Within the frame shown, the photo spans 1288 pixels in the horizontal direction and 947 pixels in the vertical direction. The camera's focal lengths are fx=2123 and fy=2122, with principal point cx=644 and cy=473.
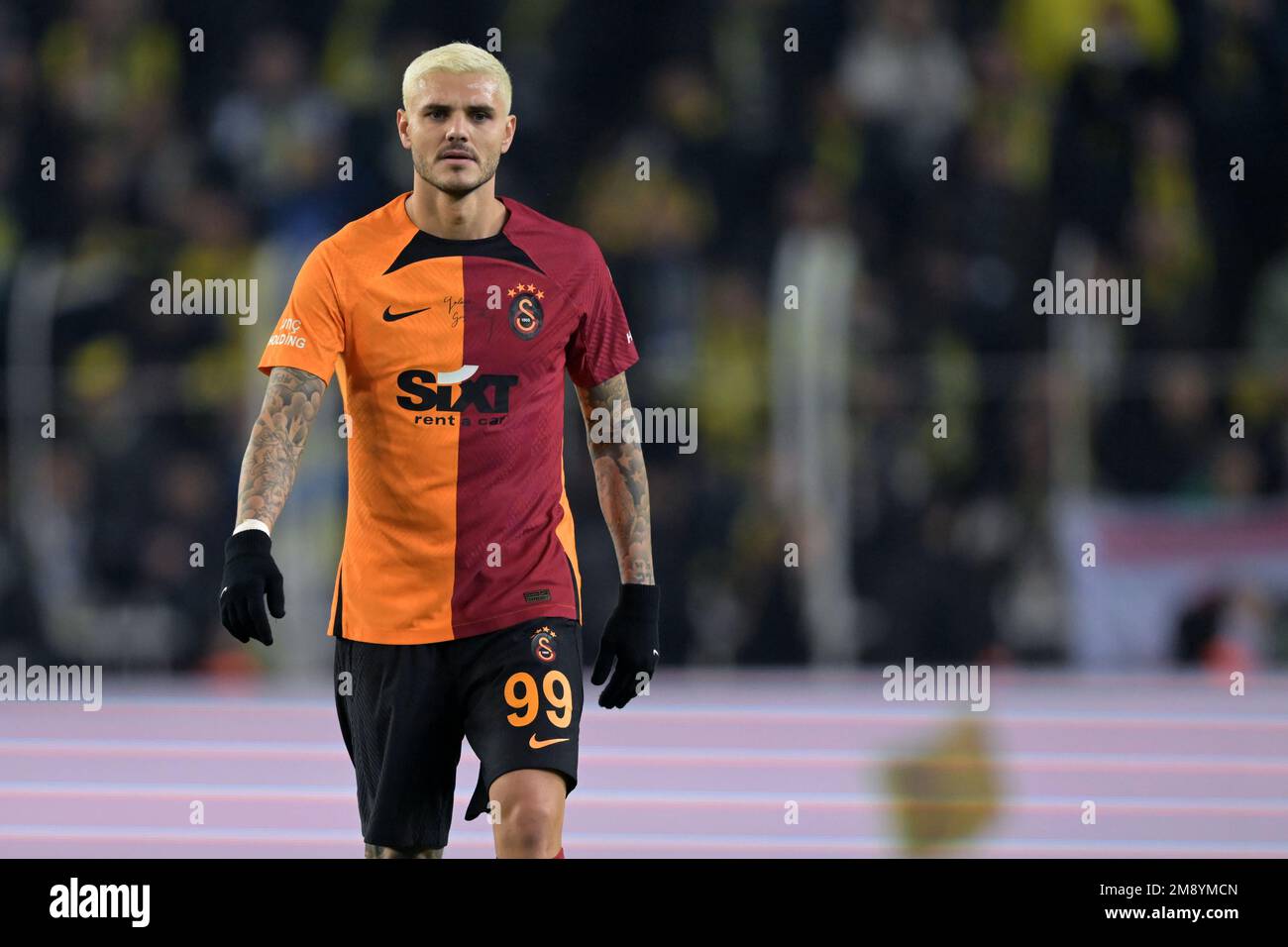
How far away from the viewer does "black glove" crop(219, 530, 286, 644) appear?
405cm

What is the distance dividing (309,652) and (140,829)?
179 cm

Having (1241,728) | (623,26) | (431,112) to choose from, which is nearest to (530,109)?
(623,26)

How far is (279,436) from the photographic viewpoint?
4.32 meters

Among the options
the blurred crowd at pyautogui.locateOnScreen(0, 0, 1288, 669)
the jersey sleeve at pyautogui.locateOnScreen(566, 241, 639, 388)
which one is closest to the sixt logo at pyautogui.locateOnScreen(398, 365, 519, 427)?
the jersey sleeve at pyautogui.locateOnScreen(566, 241, 639, 388)

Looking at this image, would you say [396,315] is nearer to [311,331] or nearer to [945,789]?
[311,331]

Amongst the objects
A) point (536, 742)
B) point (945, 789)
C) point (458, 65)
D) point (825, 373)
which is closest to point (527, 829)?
point (536, 742)

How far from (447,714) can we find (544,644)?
27 cm

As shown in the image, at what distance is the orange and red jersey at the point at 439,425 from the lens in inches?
175

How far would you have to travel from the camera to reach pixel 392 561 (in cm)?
448

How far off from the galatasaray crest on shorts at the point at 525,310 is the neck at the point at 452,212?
163 mm

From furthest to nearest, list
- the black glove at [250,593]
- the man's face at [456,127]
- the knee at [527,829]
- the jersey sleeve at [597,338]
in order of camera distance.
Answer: the jersey sleeve at [597,338], the man's face at [456,127], the knee at [527,829], the black glove at [250,593]

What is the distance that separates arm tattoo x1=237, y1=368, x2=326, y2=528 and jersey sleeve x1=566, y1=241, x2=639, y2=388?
1.95 feet

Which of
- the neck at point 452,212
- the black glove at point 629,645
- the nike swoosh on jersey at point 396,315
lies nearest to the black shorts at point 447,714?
the black glove at point 629,645

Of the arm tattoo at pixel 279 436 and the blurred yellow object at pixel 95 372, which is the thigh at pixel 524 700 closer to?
the arm tattoo at pixel 279 436
